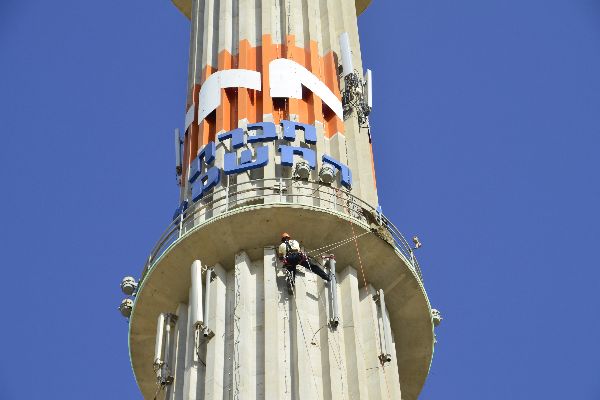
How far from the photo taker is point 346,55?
2215 inches

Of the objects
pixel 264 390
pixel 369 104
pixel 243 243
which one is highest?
pixel 369 104

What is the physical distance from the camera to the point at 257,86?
53.0m

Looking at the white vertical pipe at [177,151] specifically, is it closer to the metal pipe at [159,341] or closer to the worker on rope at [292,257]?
the metal pipe at [159,341]

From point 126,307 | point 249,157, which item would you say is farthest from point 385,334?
point 126,307

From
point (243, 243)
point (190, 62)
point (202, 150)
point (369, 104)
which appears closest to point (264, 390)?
point (243, 243)

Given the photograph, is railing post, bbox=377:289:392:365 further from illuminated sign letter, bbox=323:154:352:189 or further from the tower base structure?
illuminated sign letter, bbox=323:154:352:189

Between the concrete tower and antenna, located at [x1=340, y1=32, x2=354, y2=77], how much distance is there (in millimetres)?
97

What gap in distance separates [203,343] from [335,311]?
15.5 feet

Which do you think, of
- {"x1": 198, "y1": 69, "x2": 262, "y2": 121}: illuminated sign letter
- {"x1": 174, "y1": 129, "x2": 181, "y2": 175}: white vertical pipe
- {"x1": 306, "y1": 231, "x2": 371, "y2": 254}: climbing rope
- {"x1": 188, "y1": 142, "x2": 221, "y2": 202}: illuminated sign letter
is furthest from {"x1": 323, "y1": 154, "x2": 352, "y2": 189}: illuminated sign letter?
{"x1": 174, "y1": 129, "x2": 181, "y2": 175}: white vertical pipe

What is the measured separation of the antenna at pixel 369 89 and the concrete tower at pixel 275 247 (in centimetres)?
7

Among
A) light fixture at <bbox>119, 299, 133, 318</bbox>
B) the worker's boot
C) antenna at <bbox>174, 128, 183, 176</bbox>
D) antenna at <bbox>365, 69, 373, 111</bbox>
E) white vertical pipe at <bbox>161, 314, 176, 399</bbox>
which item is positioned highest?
antenna at <bbox>365, 69, 373, 111</bbox>

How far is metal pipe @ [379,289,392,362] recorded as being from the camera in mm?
45103

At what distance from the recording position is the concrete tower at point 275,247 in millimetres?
44125

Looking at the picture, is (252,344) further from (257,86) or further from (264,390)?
(257,86)
